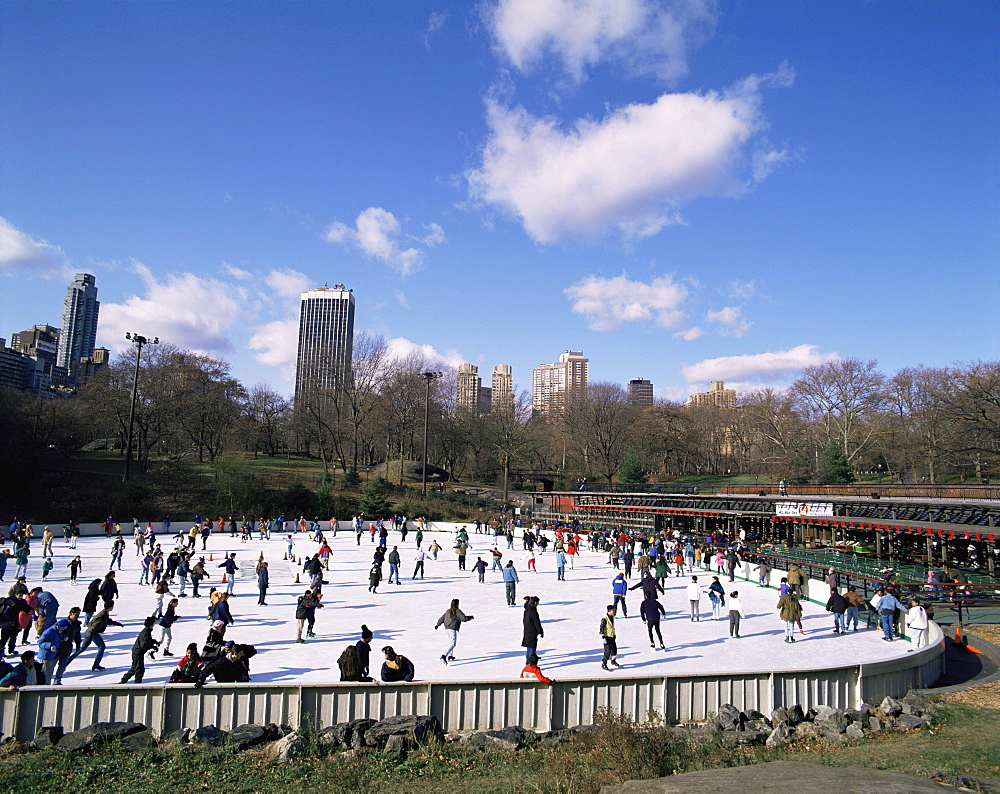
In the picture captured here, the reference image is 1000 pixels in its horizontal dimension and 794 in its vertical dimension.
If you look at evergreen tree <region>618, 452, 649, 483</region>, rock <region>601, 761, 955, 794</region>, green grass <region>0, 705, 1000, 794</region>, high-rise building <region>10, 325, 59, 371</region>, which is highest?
high-rise building <region>10, 325, 59, 371</region>

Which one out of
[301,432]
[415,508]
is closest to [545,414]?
[301,432]

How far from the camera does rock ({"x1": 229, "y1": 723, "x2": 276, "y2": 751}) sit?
25.6 feet

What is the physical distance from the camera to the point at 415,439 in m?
74.9

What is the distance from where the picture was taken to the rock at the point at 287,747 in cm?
758

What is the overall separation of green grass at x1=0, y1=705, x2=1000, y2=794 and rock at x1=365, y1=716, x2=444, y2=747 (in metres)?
0.18

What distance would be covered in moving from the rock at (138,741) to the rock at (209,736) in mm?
471

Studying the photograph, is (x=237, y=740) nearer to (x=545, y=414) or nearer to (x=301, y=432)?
(x=301, y=432)

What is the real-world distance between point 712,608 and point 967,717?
797cm

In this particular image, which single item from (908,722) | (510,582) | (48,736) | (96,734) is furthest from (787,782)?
(510,582)

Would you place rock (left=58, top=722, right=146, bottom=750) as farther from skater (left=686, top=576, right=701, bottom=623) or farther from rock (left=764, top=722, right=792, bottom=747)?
skater (left=686, top=576, right=701, bottom=623)

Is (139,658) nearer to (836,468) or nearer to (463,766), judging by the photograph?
(463,766)

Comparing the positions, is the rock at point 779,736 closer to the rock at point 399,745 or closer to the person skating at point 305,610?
the rock at point 399,745

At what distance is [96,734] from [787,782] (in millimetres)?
7616

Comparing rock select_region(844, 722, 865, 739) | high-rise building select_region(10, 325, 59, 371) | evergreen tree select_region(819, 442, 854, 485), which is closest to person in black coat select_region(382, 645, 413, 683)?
rock select_region(844, 722, 865, 739)
